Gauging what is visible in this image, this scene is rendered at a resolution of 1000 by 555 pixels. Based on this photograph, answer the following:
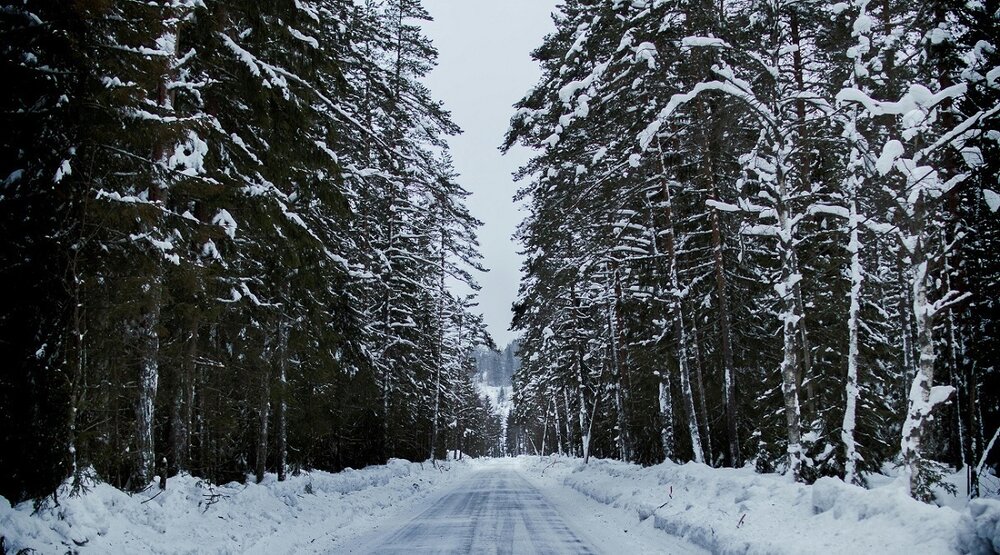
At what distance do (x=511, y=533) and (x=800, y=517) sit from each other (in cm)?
487

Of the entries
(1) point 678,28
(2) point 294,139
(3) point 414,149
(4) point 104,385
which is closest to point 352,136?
(3) point 414,149

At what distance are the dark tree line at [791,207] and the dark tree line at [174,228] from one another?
605 centimetres

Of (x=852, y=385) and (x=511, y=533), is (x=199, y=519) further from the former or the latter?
(x=852, y=385)

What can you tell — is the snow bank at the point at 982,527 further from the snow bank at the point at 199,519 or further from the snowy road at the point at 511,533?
the snow bank at the point at 199,519

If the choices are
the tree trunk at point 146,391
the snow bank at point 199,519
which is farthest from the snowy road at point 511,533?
the tree trunk at point 146,391

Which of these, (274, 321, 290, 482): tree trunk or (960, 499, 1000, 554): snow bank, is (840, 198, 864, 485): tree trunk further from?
(274, 321, 290, 482): tree trunk

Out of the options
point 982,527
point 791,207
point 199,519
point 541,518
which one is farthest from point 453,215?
point 982,527

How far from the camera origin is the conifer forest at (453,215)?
635cm

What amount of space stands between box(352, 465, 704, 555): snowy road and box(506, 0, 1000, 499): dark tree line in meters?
3.92

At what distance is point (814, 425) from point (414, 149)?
1613 cm

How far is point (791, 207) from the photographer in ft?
45.3

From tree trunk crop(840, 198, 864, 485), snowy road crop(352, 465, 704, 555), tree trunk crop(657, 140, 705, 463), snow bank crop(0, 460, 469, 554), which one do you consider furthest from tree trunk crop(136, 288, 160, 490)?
tree trunk crop(657, 140, 705, 463)

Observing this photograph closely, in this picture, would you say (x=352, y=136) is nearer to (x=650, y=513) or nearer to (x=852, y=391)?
(x=650, y=513)

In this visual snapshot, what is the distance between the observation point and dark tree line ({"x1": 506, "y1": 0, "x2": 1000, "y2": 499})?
8992 mm
